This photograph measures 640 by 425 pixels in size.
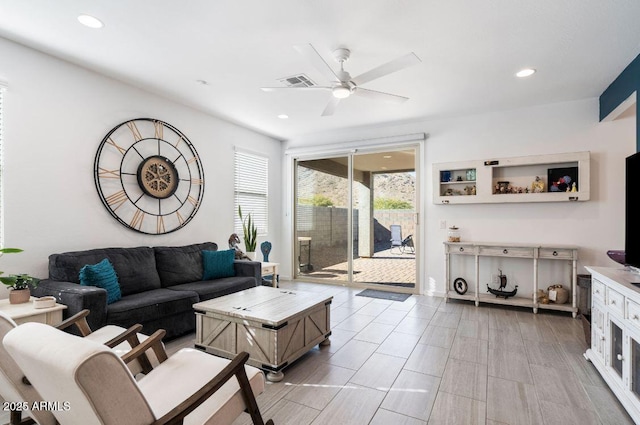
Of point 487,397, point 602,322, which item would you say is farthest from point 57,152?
point 602,322

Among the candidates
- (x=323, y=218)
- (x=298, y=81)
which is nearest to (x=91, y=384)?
(x=298, y=81)

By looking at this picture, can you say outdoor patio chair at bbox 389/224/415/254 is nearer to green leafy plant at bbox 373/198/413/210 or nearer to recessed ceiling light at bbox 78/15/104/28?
green leafy plant at bbox 373/198/413/210

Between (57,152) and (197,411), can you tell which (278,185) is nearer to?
(57,152)

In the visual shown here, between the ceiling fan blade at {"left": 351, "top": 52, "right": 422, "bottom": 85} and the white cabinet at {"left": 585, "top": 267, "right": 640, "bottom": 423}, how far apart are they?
7.00 ft

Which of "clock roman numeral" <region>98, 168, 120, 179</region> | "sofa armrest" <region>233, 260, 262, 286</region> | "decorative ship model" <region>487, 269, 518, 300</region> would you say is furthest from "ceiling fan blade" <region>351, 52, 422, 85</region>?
"decorative ship model" <region>487, 269, 518, 300</region>

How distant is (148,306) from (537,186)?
485 centimetres

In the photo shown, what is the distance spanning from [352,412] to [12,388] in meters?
1.77

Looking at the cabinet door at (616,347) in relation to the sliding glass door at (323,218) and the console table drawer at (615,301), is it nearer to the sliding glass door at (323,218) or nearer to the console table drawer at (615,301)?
the console table drawer at (615,301)

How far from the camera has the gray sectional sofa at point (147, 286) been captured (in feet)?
8.63

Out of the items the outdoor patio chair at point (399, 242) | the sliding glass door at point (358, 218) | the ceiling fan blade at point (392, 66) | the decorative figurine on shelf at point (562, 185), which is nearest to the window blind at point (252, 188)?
the sliding glass door at point (358, 218)

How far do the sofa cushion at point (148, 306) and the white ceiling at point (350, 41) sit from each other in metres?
2.33

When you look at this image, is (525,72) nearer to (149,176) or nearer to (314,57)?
(314,57)

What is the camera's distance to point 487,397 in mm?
2211

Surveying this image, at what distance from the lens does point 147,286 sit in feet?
11.5
